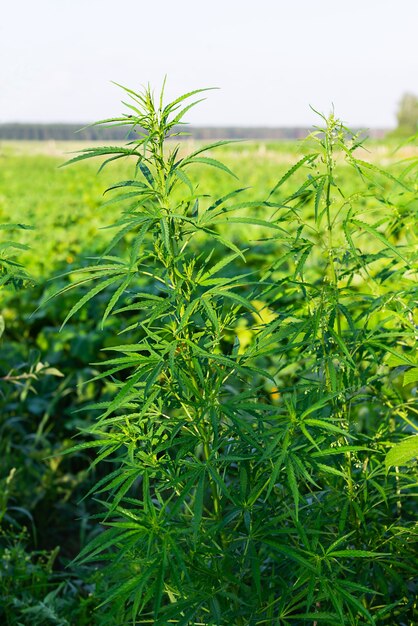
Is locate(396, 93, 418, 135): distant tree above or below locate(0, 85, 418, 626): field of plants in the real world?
below

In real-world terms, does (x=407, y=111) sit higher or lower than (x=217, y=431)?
lower

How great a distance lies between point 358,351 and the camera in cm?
179

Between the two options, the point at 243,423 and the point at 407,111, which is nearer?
the point at 243,423

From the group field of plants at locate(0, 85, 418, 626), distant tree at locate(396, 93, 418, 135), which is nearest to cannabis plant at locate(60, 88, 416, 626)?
field of plants at locate(0, 85, 418, 626)

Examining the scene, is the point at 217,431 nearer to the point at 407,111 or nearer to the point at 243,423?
the point at 243,423

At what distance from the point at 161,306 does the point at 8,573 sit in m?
1.45

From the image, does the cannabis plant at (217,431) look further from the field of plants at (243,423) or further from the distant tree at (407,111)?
the distant tree at (407,111)

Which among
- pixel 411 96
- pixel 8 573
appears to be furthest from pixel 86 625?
pixel 411 96

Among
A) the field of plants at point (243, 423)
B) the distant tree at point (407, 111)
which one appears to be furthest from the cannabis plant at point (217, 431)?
the distant tree at point (407, 111)

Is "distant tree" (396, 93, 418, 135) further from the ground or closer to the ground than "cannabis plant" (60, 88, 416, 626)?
closer to the ground

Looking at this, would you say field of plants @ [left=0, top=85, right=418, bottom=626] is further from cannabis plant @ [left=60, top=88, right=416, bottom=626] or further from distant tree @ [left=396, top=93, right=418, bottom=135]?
distant tree @ [left=396, top=93, right=418, bottom=135]

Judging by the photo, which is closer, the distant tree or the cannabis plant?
the cannabis plant

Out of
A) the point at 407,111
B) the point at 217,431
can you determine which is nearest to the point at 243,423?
the point at 217,431

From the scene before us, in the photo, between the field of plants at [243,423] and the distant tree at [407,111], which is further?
the distant tree at [407,111]
